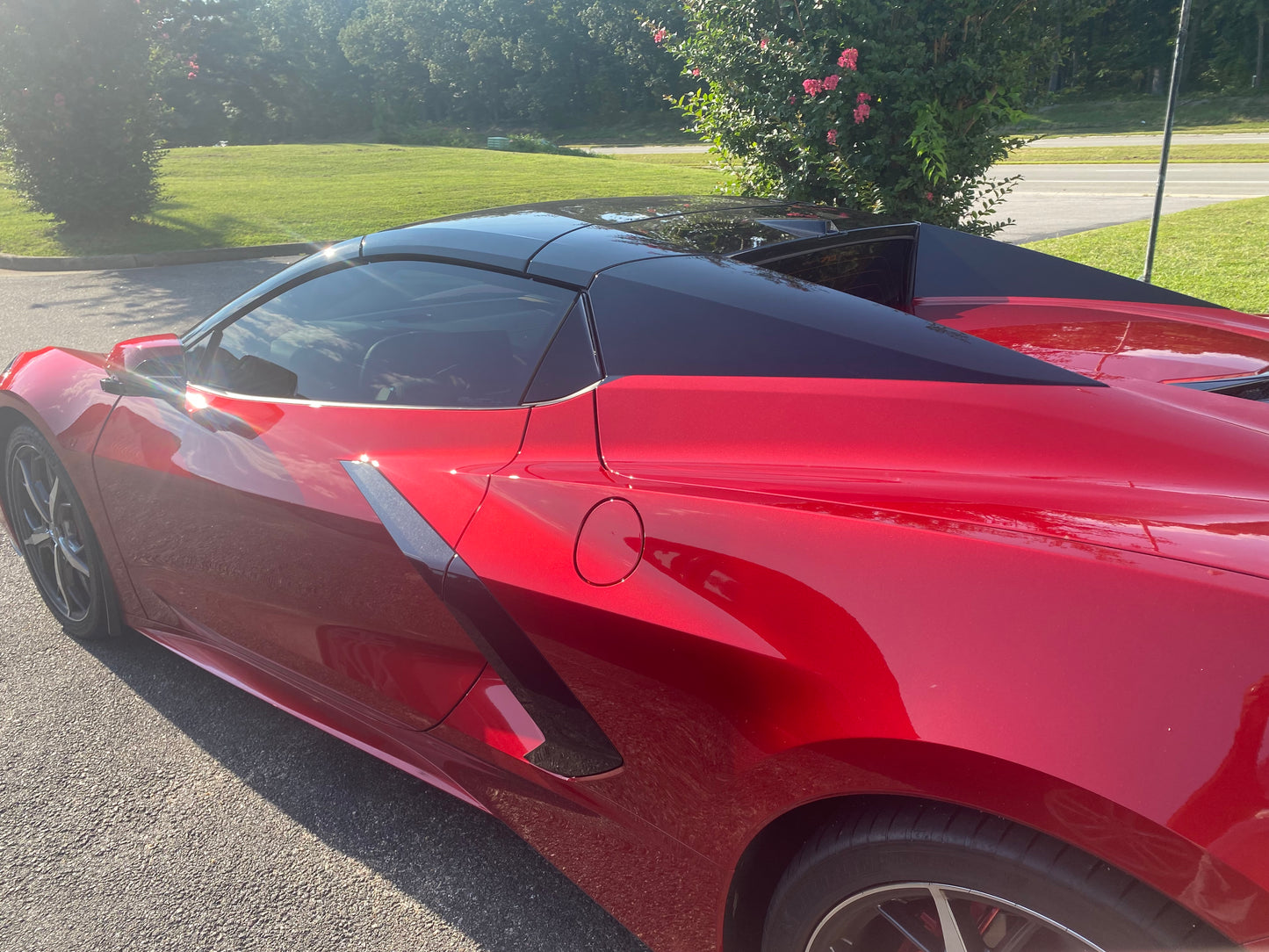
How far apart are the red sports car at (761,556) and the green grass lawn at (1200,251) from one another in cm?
628

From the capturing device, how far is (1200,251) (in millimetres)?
9898

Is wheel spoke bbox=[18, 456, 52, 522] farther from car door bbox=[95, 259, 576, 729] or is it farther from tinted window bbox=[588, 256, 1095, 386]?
tinted window bbox=[588, 256, 1095, 386]

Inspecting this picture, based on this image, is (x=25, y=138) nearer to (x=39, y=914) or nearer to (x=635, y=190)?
(x=635, y=190)

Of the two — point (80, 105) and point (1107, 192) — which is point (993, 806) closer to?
point (80, 105)

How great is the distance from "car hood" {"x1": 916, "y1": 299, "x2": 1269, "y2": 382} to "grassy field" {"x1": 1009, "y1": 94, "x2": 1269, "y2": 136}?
34.7 metres

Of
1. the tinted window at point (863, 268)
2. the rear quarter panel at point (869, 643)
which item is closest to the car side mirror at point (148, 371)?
the rear quarter panel at point (869, 643)

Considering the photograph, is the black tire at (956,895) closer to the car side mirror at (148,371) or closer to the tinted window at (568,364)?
the tinted window at (568,364)

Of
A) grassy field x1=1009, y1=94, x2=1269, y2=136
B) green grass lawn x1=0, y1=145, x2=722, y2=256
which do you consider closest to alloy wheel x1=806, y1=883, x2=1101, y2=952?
green grass lawn x1=0, y1=145, x2=722, y2=256

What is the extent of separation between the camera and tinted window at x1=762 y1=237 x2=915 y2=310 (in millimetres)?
2230

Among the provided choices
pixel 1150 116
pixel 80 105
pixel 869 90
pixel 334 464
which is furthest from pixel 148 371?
pixel 1150 116

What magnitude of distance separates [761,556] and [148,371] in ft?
7.16

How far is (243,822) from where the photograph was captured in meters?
2.40

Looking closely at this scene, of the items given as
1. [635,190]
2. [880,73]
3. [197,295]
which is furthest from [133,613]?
[635,190]

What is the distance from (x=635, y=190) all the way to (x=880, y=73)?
13.8 meters
